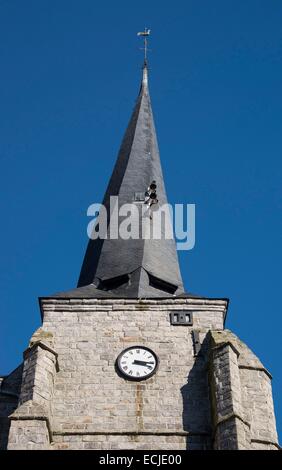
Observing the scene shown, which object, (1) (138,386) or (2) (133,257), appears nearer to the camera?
(1) (138,386)

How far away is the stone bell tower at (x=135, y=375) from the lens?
17438 millimetres

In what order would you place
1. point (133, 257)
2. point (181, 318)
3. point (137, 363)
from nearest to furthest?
point (137, 363)
point (181, 318)
point (133, 257)

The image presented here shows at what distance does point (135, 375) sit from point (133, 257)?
3.85m

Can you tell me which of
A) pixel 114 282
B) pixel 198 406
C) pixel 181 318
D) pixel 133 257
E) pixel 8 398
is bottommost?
pixel 198 406

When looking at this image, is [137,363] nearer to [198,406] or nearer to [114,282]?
[198,406]

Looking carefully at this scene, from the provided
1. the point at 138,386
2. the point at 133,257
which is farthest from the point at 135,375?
the point at 133,257

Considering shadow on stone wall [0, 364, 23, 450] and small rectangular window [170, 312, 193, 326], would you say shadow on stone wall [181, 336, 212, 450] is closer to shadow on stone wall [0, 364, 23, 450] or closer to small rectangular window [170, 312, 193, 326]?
small rectangular window [170, 312, 193, 326]

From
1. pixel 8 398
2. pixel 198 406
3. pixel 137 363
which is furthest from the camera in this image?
pixel 137 363

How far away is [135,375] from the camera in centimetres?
1872

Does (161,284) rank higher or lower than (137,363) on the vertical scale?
higher

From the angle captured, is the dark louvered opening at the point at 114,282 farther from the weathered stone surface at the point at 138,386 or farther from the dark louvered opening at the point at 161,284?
the weathered stone surface at the point at 138,386
